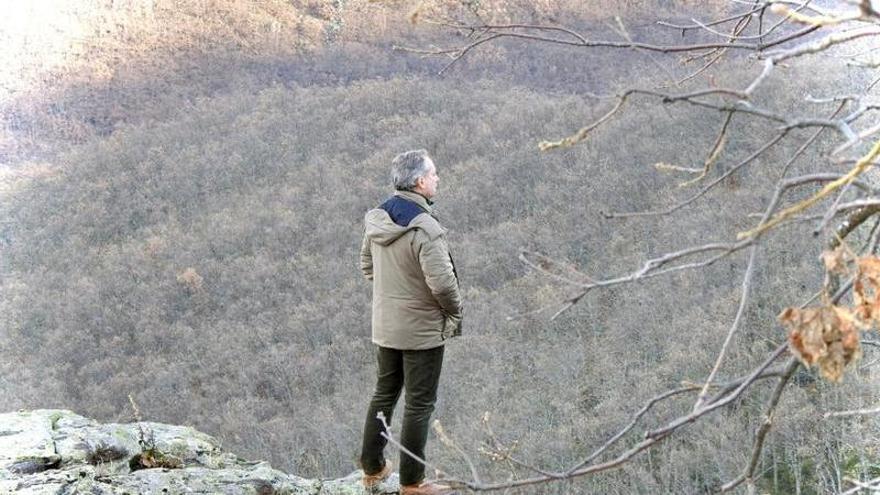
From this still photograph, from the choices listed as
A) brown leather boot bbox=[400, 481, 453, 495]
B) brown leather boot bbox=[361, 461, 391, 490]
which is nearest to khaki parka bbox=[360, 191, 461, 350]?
brown leather boot bbox=[400, 481, 453, 495]

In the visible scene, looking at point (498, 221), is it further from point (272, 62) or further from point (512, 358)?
point (272, 62)

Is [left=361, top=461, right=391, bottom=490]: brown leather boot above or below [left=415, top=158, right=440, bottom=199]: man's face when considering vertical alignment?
below

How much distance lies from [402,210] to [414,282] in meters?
0.33

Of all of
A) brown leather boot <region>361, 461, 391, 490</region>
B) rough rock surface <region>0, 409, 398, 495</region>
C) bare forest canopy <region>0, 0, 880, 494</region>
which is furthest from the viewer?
bare forest canopy <region>0, 0, 880, 494</region>

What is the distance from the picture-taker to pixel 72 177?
55.5 ft

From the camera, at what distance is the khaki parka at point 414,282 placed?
11.9ft

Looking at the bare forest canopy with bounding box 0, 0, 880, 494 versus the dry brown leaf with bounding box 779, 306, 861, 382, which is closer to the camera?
the dry brown leaf with bounding box 779, 306, 861, 382

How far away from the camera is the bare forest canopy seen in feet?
18.0

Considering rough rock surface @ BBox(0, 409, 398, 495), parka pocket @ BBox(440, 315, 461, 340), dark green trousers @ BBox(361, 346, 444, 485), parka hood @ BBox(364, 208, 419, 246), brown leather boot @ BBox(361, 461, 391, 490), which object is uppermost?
parka hood @ BBox(364, 208, 419, 246)

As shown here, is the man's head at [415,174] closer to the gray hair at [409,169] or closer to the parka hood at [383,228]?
the gray hair at [409,169]

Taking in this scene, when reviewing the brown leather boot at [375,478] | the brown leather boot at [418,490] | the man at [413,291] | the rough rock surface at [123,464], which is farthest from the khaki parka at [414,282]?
the rough rock surface at [123,464]

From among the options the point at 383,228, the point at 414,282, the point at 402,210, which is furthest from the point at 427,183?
the point at 414,282

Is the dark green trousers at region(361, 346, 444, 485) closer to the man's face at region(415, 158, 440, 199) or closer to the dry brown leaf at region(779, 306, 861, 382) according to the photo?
the man's face at region(415, 158, 440, 199)

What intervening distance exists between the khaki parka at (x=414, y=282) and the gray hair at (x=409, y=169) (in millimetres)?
41
